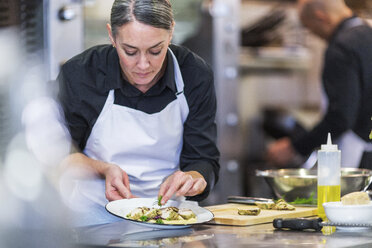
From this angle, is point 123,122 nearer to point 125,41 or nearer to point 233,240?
point 125,41

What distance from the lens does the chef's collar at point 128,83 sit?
202cm

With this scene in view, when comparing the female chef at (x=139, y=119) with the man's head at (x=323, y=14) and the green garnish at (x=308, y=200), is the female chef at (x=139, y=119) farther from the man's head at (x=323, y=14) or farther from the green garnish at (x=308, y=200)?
the man's head at (x=323, y=14)

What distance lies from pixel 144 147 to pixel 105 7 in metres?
1.02

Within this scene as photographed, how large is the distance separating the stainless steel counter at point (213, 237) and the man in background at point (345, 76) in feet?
4.91

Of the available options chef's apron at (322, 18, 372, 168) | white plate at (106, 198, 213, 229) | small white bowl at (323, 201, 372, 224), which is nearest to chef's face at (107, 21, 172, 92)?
white plate at (106, 198, 213, 229)

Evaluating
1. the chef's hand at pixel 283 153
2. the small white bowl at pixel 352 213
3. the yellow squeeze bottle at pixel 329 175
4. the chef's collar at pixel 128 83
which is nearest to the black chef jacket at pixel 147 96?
the chef's collar at pixel 128 83

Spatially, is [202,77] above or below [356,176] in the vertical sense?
above


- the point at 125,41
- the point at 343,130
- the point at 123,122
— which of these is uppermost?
the point at 125,41

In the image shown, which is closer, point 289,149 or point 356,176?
point 356,176

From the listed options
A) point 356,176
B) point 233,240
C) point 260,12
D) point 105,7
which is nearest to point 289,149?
point 260,12

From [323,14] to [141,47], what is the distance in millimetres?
2070

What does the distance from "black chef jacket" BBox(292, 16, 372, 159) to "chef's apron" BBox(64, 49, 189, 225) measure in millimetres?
1336

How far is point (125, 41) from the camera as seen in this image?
5.88ft

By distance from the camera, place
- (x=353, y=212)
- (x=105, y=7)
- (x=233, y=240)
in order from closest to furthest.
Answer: (x=233, y=240) < (x=353, y=212) < (x=105, y=7)
